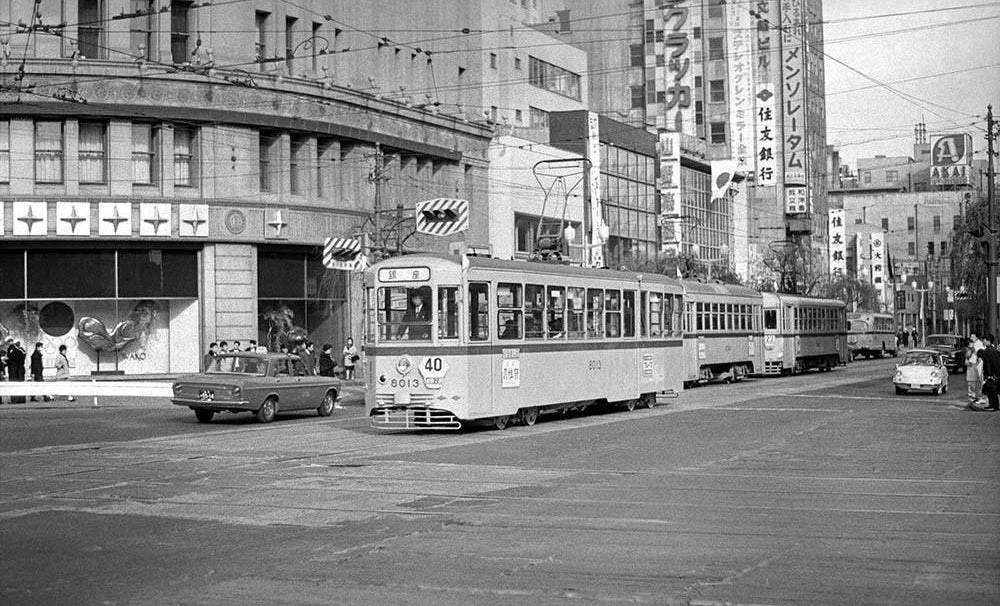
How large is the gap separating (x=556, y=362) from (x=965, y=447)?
851cm

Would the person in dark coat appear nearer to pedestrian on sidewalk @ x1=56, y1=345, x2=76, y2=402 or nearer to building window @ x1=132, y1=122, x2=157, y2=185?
pedestrian on sidewalk @ x1=56, y1=345, x2=76, y2=402

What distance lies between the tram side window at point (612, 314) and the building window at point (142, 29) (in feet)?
69.8

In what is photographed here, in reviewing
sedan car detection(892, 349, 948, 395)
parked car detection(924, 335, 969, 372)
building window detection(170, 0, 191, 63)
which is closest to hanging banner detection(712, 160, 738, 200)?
parked car detection(924, 335, 969, 372)

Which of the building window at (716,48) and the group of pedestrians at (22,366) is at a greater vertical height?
the building window at (716,48)

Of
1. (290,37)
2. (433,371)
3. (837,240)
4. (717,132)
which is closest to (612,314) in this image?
(433,371)

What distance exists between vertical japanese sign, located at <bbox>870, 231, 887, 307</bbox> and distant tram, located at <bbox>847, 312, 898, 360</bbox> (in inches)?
1582

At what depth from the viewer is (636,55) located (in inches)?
4373

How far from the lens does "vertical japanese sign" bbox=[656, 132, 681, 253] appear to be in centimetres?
8312

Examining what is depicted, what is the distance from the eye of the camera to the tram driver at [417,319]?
2305cm

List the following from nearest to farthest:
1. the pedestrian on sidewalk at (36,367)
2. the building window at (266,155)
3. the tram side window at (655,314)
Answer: the tram side window at (655,314) < the pedestrian on sidewalk at (36,367) < the building window at (266,155)

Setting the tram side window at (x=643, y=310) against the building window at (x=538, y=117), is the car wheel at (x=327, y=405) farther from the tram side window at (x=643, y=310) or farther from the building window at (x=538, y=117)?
the building window at (x=538, y=117)

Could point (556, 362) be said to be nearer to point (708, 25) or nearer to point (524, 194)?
point (524, 194)

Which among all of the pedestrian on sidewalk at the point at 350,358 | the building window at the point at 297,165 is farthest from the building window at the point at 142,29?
the pedestrian on sidewalk at the point at 350,358

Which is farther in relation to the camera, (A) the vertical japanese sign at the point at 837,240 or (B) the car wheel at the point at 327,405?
(A) the vertical japanese sign at the point at 837,240
